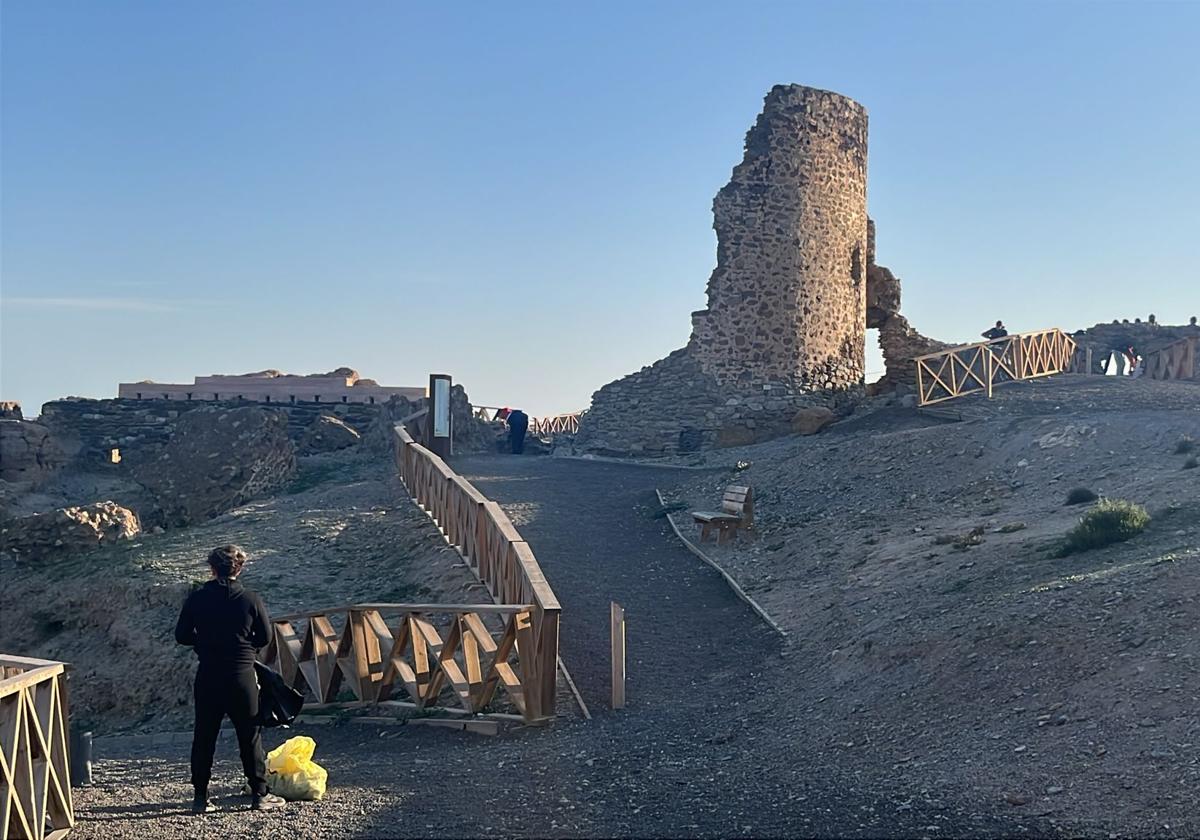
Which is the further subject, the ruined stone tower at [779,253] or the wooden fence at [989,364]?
the ruined stone tower at [779,253]

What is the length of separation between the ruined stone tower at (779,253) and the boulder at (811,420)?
74 cm

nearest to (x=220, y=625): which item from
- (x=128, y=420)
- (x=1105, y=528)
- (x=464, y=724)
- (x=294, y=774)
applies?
(x=294, y=774)

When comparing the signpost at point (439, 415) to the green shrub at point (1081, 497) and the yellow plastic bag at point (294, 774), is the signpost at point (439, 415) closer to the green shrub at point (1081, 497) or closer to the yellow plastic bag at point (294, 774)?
the green shrub at point (1081, 497)

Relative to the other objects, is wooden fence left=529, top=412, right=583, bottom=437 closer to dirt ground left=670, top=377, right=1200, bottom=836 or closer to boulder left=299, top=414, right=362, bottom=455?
boulder left=299, top=414, right=362, bottom=455

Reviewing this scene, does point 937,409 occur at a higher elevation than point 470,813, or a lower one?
higher

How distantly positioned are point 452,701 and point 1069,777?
5.53 meters

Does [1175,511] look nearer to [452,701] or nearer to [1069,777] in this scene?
[1069,777]

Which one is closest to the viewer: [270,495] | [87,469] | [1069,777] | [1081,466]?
[1069,777]

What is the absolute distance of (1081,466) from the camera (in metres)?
14.4

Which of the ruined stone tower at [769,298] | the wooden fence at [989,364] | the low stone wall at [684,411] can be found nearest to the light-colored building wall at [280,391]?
the low stone wall at [684,411]

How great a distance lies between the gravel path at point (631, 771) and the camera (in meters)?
6.31

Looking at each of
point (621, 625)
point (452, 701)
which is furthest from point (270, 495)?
point (621, 625)

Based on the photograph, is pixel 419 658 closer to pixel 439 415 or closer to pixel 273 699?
pixel 273 699

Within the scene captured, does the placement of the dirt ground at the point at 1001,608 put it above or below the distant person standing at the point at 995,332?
below
